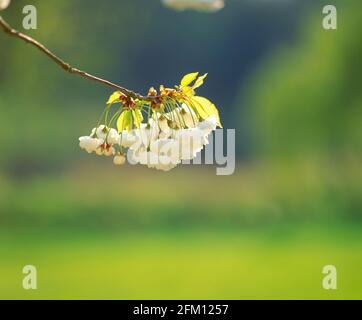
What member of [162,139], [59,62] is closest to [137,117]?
[162,139]

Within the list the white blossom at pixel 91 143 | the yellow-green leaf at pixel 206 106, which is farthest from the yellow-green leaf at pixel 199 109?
the white blossom at pixel 91 143

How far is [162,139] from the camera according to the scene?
0.82 meters

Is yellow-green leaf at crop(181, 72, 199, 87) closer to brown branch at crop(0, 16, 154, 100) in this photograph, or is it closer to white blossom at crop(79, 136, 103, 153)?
brown branch at crop(0, 16, 154, 100)

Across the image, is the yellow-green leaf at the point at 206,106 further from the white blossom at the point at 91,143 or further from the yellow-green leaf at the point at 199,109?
the white blossom at the point at 91,143

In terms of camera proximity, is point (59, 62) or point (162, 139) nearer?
point (59, 62)

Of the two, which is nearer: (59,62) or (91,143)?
(59,62)

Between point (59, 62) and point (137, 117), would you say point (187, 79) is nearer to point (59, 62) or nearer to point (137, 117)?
point (137, 117)

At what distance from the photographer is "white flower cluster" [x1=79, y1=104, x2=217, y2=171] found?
0.81 m

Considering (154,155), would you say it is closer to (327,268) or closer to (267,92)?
(327,268)

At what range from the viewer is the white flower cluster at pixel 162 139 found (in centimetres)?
81

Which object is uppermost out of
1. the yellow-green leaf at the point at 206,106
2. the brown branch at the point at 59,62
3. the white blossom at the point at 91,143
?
the brown branch at the point at 59,62

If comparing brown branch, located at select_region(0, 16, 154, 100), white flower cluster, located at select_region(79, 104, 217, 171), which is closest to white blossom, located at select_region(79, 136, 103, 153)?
white flower cluster, located at select_region(79, 104, 217, 171)

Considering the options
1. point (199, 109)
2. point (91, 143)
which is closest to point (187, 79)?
point (199, 109)

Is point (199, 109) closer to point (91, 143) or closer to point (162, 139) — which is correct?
point (162, 139)
